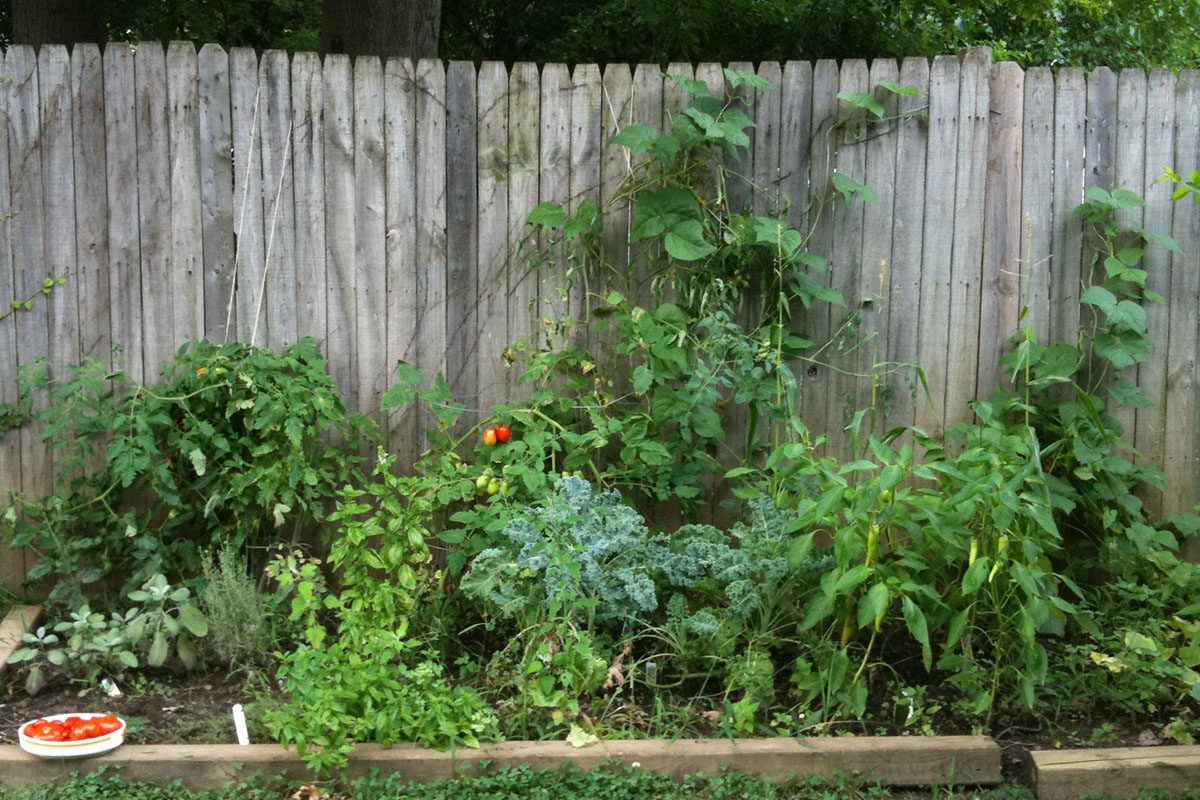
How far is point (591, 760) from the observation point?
3561mm

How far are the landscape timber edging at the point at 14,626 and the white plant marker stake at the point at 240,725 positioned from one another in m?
1.01

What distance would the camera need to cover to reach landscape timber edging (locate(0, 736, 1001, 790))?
351cm

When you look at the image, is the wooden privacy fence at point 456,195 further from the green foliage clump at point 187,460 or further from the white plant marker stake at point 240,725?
the white plant marker stake at point 240,725

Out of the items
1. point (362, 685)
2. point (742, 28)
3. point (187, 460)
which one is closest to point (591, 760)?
point (362, 685)

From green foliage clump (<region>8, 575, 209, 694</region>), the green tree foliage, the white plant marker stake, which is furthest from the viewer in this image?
the green tree foliage

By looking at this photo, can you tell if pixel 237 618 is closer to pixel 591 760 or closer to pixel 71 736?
pixel 71 736

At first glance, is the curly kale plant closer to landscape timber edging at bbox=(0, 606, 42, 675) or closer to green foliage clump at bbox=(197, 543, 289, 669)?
green foliage clump at bbox=(197, 543, 289, 669)

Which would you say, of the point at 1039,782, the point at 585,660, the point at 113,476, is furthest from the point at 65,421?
the point at 1039,782

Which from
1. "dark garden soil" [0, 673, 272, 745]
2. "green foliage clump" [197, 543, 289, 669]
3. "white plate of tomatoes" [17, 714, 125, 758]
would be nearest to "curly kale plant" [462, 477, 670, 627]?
"green foliage clump" [197, 543, 289, 669]

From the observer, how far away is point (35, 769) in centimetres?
351

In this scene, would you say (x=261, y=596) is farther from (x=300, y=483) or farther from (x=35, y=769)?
(x=35, y=769)

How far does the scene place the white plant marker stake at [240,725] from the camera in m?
3.68

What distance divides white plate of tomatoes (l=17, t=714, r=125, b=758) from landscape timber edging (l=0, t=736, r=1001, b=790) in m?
0.04

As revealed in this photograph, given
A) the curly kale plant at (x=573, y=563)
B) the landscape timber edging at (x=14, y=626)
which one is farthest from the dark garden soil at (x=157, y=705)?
the curly kale plant at (x=573, y=563)
